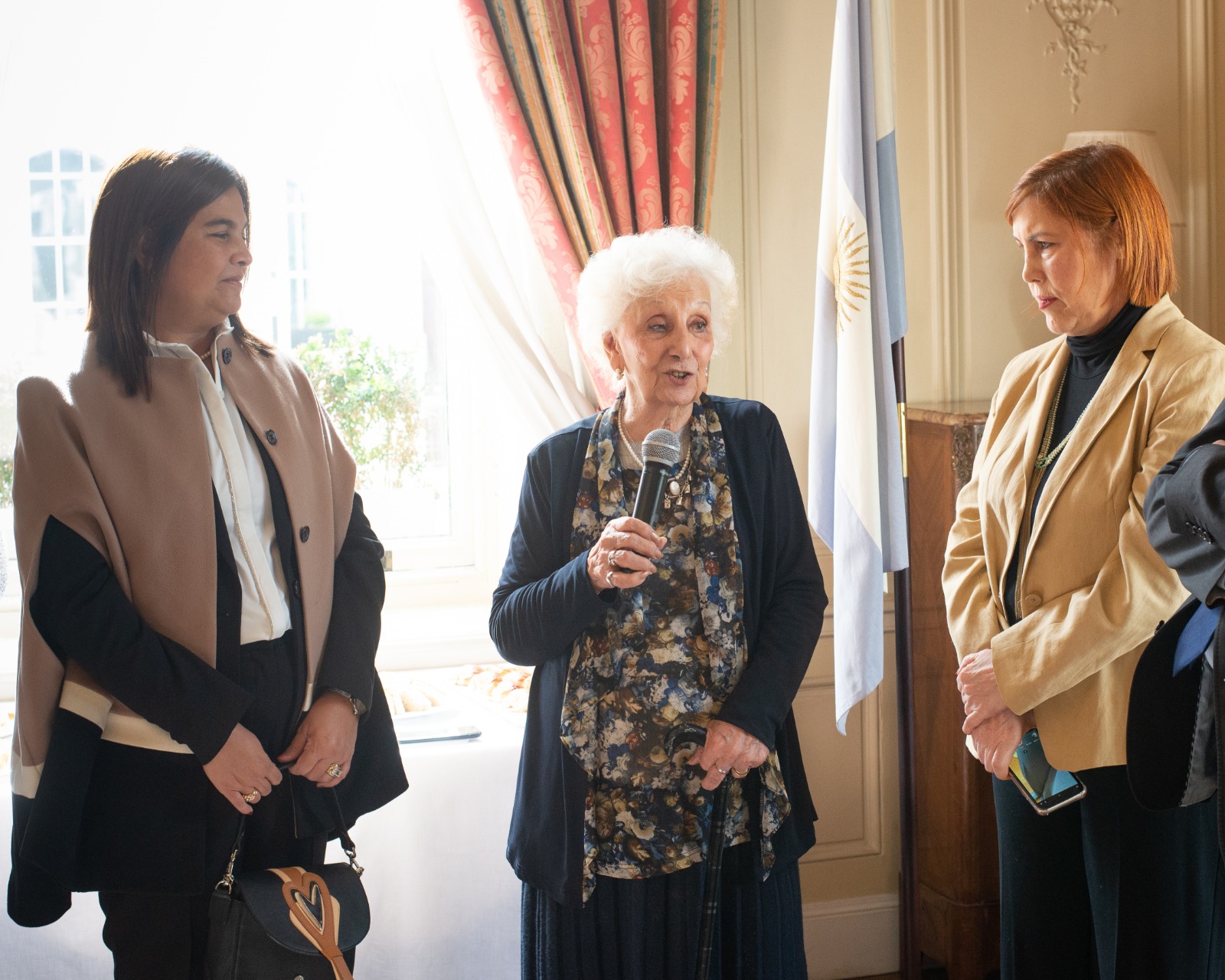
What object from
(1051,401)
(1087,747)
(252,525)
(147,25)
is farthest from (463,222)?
(1087,747)

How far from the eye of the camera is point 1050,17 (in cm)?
282

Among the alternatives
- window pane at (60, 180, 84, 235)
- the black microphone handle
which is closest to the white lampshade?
the black microphone handle

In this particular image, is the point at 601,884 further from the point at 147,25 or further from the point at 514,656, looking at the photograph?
the point at 147,25

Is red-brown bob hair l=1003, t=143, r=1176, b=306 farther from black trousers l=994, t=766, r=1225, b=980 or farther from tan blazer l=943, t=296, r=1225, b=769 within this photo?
black trousers l=994, t=766, r=1225, b=980

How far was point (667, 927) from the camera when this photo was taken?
1751 millimetres

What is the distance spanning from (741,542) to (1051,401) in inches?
23.3

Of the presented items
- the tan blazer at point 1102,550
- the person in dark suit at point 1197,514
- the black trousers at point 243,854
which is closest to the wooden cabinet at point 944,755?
the tan blazer at point 1102,550

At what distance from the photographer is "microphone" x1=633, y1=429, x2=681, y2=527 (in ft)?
5.01

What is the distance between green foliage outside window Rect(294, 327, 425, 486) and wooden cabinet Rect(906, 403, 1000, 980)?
1.41 meters

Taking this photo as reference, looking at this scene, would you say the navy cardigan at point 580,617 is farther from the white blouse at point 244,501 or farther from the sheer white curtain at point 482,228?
the sheer white curtain at point 482,228

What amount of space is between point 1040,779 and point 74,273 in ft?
8.66

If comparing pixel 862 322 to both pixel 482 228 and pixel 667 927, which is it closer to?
pixel 482 228

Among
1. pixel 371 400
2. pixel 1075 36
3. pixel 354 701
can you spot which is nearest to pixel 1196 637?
pixel 354 701

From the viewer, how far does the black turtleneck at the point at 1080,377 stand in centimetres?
175
